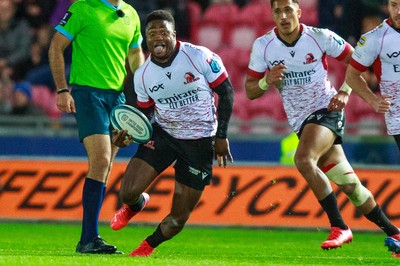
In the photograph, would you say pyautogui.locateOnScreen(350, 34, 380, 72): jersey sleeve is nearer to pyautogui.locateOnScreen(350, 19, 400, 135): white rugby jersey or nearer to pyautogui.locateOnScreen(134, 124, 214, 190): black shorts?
pyautogui.locateOnScreen(350, 19, 400, 135): white rugby jersey

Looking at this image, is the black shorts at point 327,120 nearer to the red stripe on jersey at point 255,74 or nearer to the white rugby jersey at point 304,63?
the white rugby jersey at point 304,63

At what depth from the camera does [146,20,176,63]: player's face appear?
383 inches

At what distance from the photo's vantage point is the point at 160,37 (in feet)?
32.0

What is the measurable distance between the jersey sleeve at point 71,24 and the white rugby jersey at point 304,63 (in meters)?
1.63

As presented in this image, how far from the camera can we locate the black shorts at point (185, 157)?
995 centimetres

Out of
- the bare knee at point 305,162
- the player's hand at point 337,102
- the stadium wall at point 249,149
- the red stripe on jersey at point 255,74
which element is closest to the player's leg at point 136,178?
the bare knee at point 305,162

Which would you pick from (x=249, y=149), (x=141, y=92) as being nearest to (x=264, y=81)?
(x=141, y=92)

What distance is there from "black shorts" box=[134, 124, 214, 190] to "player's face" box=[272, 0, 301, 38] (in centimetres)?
131

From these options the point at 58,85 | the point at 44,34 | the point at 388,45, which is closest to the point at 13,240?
the point at 58,85

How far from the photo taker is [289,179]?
1461 centimetres

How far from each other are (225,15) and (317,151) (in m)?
8.16

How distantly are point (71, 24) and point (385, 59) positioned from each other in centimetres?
278

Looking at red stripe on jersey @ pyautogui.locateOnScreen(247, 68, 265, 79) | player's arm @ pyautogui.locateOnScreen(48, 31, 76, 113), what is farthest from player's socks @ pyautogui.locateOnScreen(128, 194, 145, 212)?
red stripe on jersey @ pyautogui.locateOnScreen(247, 68, 265, 79)

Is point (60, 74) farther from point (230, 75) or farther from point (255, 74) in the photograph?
point (230, 75)
